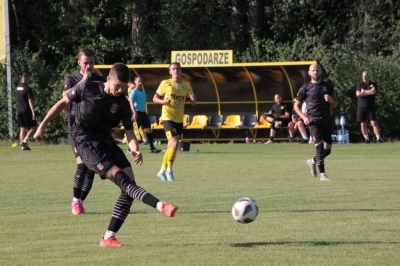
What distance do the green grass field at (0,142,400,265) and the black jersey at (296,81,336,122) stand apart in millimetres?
1088

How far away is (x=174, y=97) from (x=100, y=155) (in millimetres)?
7262

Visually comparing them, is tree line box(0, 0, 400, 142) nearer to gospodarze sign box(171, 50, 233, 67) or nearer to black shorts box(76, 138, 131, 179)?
gospodarze sign box(171, 50, 233, 67)

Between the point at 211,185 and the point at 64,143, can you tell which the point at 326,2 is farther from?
the point at 211,185

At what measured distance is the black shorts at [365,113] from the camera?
27094 mm

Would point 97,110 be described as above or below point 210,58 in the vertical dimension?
below

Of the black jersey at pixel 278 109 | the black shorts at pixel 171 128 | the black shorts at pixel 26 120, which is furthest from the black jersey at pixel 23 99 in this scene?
the black shorts at pixel 171 128

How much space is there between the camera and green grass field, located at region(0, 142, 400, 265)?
24.0 feet

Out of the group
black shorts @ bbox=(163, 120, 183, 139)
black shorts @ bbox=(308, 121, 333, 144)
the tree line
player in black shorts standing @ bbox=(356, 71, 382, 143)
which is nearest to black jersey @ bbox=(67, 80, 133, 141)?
black shorts @ bbox=(163, 120, 183, 139)

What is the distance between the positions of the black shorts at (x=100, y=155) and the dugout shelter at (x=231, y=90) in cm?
2054

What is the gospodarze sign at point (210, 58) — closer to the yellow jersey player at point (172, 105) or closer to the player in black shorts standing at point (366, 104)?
the player in black shorts standing at point (366, 104)

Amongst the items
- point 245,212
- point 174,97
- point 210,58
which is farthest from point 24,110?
point 245,212

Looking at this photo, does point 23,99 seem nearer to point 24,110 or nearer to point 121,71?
point 24,110

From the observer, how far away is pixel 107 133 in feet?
27.1

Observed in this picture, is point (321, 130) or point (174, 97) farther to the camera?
point (174, 97)
